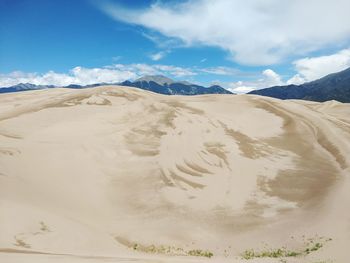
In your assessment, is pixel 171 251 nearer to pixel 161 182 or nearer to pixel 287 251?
pixel 287 251

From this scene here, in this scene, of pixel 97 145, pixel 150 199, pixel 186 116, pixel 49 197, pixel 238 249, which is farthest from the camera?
pixel 186 116

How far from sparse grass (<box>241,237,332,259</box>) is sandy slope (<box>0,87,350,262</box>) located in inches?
15.4

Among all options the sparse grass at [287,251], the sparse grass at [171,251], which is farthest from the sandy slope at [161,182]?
the sparse grass at [287,251]

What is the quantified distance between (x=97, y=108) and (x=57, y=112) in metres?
3.66

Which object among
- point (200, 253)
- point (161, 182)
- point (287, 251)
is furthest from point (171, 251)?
point (161, 182)

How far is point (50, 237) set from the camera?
→ 1470 cm

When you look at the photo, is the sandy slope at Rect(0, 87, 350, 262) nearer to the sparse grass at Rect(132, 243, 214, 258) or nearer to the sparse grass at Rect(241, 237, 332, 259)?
the sparse grass at Rect(132, 243, 214, 258)

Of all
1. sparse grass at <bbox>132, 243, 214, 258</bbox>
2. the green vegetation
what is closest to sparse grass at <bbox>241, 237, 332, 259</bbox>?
the green vegetation

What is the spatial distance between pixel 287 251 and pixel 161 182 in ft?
Answer: 29.8

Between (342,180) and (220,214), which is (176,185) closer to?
(220,214)

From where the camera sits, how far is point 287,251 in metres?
15.7

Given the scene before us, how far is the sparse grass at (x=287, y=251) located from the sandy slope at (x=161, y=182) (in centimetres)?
39

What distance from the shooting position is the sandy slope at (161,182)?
1553cm

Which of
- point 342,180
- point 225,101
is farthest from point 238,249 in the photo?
point 225,101
